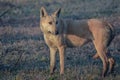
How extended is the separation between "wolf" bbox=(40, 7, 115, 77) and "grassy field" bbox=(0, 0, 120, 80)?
36 cm

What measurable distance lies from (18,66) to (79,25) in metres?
1.87

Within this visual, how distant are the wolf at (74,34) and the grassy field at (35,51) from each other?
0.36 m

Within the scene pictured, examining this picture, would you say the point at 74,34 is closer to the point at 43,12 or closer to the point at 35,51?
the point at 43,12

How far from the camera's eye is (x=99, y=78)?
10.7 meters

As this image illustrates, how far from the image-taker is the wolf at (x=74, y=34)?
1096 centimetres

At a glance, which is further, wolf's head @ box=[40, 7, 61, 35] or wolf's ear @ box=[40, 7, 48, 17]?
wolf's ear @ box=[40, 7, 48, 17]

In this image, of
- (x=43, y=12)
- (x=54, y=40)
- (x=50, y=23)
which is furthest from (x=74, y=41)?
(x=43, y=12)

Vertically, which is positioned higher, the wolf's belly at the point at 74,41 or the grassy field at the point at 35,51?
the wolf's belly at the point at 74,41

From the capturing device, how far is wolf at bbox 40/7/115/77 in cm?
1096

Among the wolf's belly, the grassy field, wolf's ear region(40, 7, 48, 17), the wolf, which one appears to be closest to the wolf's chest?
the wolf

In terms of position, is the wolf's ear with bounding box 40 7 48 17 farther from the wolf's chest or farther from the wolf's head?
the wolf's chest

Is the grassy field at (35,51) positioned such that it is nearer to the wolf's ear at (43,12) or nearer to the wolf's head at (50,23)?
the wolf's head at (50,23)

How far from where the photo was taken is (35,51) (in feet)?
44.7

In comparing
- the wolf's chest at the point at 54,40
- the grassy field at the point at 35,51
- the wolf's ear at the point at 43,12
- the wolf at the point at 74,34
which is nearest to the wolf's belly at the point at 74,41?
the wolf at the point at 74,34
